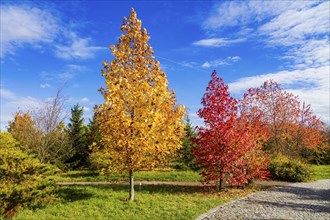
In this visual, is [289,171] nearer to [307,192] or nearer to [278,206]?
[307,192]

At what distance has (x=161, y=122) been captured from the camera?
1036 cm

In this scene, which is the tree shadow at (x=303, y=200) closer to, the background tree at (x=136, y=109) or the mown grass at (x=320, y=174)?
the background tree at (x=136, y=109)

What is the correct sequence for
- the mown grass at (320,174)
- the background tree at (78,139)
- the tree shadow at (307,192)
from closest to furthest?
the tree shadow at (307,192) → the mown grass at (320,174) → the background tree at (78,139)

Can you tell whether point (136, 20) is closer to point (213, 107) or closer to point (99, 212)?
point (213, 107)

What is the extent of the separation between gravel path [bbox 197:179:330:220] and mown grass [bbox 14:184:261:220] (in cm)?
61

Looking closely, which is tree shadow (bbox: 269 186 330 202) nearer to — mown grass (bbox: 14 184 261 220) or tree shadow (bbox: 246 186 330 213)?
tree shadow (bbox: 246 186 330 213)

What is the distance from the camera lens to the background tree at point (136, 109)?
10.2 meters

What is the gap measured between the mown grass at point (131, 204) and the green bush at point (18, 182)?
39 cm

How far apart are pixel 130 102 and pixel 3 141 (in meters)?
4.74

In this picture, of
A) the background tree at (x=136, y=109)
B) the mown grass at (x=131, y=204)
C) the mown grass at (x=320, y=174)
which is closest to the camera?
the mown grass at (x=131, y=204)

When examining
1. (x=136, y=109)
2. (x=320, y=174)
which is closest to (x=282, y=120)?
(x=320, y=174)

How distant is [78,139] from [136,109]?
19.5m

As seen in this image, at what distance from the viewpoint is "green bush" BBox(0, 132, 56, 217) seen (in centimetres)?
927

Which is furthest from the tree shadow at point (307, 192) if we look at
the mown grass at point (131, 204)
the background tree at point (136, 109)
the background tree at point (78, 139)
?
the background tree at point (78, 139)
